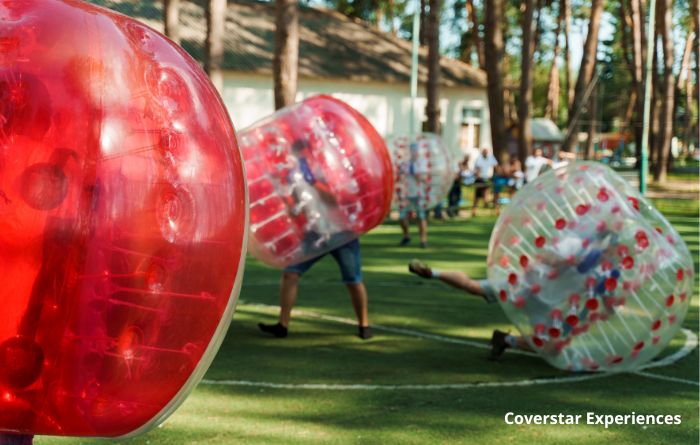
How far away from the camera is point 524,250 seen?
802 cm

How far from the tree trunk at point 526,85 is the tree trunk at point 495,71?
2.86ft

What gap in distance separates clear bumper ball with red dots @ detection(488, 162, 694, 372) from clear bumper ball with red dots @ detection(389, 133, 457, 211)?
1015cm

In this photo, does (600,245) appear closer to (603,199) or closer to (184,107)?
(603,199)

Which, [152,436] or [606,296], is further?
[606,296]

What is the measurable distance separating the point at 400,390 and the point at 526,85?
2691 cm

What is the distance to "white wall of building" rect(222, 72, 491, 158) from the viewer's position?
42.3 metres

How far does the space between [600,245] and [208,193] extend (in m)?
4.87

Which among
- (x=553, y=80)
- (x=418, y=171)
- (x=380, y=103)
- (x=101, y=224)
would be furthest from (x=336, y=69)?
(x=101, y=224)

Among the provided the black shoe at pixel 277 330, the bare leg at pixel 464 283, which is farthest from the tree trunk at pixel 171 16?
the bare leg at pixel 464 283

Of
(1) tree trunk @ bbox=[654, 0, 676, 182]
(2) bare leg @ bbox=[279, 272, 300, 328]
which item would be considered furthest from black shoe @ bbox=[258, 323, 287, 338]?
(1) tree trunk @ bbox=[654, 0, 676, 182]

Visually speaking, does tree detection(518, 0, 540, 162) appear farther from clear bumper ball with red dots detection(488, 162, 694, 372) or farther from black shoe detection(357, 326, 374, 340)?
clear bumper ball with red dots detection(488, 162, 694, 372)

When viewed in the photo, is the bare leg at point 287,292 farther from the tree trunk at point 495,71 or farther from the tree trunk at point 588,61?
the tree trunk at point 588,61

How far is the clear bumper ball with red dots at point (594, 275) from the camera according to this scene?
7.64 meters

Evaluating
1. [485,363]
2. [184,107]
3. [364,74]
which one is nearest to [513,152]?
[364,74]
